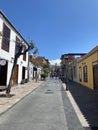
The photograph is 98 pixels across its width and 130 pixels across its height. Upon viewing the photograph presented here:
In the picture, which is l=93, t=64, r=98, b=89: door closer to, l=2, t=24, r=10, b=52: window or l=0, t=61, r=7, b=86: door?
l=2, t=24, r=10, b=52: window

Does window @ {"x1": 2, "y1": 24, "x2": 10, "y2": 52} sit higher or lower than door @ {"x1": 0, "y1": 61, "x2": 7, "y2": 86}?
higher

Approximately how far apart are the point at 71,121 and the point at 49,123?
0.87m

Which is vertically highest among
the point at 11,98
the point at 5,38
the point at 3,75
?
the point at 5,38

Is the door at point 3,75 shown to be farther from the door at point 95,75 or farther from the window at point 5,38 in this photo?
the door at point 95,75

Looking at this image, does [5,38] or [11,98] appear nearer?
[11,98]

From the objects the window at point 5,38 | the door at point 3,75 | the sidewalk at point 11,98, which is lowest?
the sidewalk at point 11,98

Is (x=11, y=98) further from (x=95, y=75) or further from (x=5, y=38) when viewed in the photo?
(x=95, y=75)

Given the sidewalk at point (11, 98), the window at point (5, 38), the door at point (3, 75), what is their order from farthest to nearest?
the door at point (3, 75)
the window at point (5, 38)
the sidewalk at point (11, 98)

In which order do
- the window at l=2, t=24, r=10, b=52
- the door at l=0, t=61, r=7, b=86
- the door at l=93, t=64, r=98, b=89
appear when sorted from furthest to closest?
the door at l=0, t=61, r=7, b=86 < the door at l=93, t=64, r=98, b=89 < the window at l=2, t=24, r=10, b=52

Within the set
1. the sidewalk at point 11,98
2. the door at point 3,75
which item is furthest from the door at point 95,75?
the door at point 3,75

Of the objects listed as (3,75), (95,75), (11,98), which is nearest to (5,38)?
(3,75)

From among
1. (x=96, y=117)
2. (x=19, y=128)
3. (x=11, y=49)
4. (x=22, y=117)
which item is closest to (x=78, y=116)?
(x=96, y=117)

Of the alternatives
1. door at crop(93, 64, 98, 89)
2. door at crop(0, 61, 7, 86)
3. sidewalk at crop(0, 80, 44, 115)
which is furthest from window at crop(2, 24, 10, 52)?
door at crop(93, 64, 98, 89)

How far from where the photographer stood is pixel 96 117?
764 centimetres
